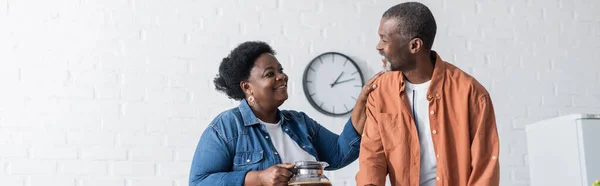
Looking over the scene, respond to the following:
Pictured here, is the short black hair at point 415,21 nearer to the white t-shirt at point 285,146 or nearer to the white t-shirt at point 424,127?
the white t-shirt at point 424,127

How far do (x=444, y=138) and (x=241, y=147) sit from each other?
27.5 inches

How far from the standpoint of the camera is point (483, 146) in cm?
228

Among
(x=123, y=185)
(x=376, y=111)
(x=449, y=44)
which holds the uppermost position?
(x=449, y=44)

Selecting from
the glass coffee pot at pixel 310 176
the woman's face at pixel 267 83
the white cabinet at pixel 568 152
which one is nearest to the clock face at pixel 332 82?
the white cabinet at pixel 568 152

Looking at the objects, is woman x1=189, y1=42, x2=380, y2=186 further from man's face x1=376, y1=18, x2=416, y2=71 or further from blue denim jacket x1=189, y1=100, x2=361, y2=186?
man's face x1=376, y1=18, x2=416, y2=71

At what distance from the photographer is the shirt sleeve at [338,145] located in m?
2.76

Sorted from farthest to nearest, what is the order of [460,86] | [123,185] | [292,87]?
[292,87]
[123,185]
[460,86]

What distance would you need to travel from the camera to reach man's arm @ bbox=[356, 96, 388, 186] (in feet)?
7.68

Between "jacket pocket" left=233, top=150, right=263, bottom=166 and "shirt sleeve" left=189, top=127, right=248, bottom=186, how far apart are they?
0.02 metres

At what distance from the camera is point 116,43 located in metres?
4.22

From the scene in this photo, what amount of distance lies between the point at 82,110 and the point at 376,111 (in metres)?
2.19

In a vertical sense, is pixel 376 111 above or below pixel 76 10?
below

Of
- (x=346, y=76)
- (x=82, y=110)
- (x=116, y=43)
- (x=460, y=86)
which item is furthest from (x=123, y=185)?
(x=460, y=86)

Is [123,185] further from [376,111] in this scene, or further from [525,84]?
[525,84]
